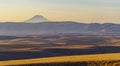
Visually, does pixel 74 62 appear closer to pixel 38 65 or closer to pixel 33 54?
pixel 38 65

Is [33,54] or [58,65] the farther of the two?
[33,54]

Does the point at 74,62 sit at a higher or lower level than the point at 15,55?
higher

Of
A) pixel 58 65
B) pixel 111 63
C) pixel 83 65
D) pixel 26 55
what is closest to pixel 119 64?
pixel 111 63

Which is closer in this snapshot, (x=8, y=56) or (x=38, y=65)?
(x=38, y=65)

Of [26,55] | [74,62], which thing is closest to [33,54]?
[26,55]

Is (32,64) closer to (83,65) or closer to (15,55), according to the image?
(83,65)

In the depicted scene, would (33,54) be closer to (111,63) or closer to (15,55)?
(15,55)

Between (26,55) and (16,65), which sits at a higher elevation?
(16,65)
